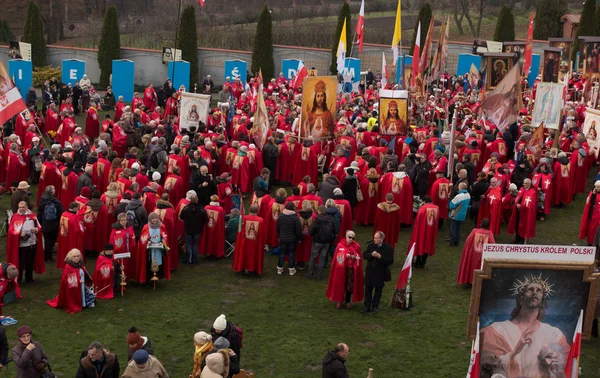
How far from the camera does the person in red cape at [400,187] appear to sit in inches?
814

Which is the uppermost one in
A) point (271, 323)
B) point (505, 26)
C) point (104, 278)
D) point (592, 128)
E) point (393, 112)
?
point (505, 26)

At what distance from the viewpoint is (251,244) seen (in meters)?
17.9

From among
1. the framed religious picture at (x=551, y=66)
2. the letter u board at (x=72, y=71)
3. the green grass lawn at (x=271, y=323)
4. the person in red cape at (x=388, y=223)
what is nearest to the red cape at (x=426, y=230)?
the green grass lawn at (x=271, y=323)

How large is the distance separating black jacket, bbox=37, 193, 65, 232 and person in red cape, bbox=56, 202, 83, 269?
0.51 m

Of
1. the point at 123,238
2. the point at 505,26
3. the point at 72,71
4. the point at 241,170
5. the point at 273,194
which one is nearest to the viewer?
the point at 123,238

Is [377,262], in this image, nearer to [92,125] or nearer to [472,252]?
[472,252]

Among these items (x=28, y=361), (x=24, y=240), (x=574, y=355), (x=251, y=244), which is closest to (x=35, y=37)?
(x=24, y=240)

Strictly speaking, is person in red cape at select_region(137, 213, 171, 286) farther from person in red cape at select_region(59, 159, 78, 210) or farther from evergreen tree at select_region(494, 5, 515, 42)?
evergreen tree at select_region(494, 5, 515, 42)

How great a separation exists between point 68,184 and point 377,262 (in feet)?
26.5

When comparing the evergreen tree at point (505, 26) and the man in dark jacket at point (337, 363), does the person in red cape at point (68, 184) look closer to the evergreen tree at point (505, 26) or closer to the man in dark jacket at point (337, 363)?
the man in dark jacket at point (337, 363)

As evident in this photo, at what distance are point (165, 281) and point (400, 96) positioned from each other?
8.66m

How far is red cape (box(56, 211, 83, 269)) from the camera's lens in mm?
17344

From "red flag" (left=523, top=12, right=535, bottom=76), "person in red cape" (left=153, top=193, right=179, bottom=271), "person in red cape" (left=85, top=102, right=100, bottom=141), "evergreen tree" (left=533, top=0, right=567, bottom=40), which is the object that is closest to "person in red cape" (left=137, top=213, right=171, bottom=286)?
"person in red cape" (left=153, top=193, right=179, bottom=271)

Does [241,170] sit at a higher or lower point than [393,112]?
lower
